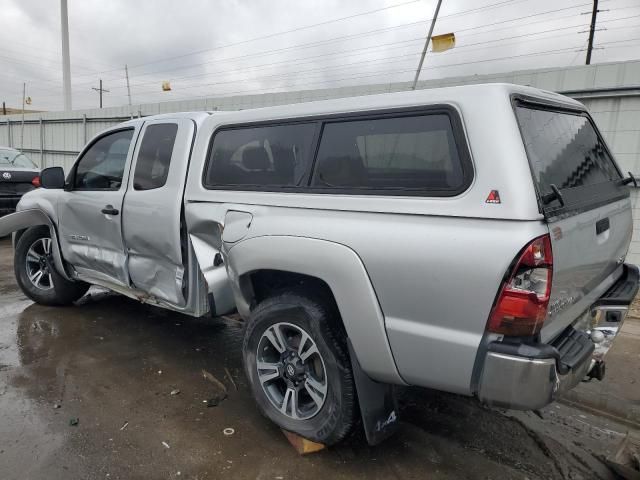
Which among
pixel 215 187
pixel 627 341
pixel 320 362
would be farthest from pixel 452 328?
pixel 627 341

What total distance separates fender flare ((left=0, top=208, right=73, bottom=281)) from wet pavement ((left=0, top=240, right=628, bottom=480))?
0.86 meters

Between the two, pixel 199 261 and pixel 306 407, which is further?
pixel 199 261

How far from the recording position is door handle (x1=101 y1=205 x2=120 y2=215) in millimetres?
4002

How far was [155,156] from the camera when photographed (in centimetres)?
382

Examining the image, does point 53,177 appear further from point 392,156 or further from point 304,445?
point 392,156

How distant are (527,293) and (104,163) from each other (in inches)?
150

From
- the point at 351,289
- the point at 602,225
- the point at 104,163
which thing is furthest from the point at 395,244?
the point at 104,163

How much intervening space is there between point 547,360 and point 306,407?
1.44 metres

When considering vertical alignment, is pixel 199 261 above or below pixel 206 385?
above

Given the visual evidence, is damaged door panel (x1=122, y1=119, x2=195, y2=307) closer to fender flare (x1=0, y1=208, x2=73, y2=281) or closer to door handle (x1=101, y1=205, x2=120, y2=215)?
door handle (x1=101, y1=205, x2=120, y2=215)

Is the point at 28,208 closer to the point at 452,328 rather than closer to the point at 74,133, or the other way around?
the point at 452,328

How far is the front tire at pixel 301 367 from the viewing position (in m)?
2.58

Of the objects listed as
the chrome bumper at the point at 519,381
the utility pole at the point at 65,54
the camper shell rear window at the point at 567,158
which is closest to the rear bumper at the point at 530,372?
the chrome bumper at the point at 519,381

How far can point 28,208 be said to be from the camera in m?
4.99
